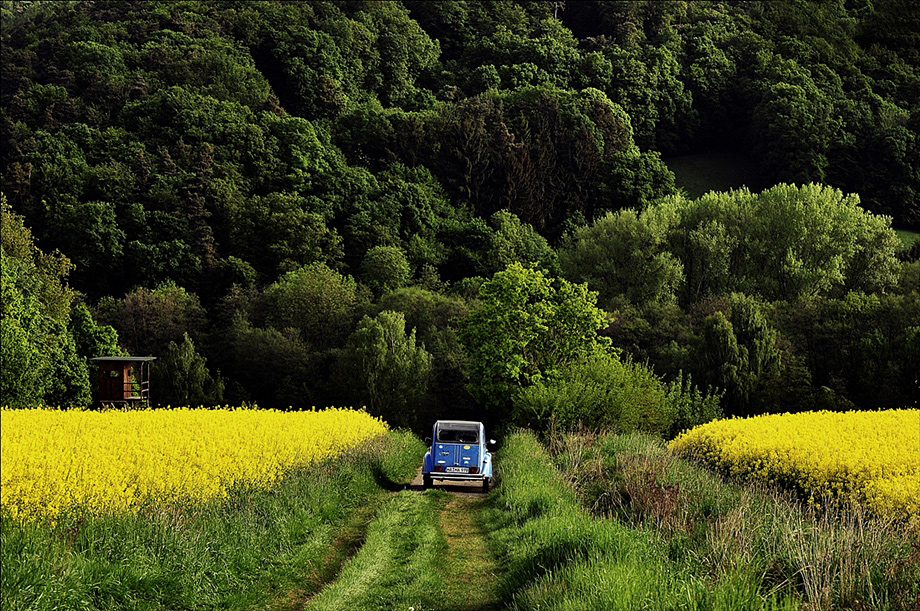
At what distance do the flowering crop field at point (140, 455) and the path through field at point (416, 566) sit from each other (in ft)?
8.60

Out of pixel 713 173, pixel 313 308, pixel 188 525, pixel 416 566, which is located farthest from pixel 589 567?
pixel 713 173

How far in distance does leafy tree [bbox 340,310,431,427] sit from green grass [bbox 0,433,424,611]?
41.4 meters

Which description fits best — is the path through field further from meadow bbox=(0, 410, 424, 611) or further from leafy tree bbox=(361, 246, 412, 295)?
leafy tree bbox=(361, 246, 412, 295)

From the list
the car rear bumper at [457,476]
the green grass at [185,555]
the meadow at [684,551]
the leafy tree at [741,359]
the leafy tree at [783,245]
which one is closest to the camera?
the meadow at [684,551]

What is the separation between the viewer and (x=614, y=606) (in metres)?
7.70

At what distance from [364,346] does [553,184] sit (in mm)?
52410

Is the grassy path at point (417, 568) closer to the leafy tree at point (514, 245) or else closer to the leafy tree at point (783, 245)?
the leafy tree at point (783, 245)

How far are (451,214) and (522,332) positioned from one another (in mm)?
51964

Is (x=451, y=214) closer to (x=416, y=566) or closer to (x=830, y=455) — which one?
(x=830, y=455)

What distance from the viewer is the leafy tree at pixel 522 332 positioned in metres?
49.8

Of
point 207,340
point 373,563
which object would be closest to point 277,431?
point 373,563

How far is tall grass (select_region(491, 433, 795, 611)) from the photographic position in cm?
762

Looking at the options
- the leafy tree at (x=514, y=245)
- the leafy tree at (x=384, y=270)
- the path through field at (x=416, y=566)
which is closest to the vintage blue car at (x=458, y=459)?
the path through field at (x=416, y=566)

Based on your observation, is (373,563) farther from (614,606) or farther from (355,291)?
(355,291)
